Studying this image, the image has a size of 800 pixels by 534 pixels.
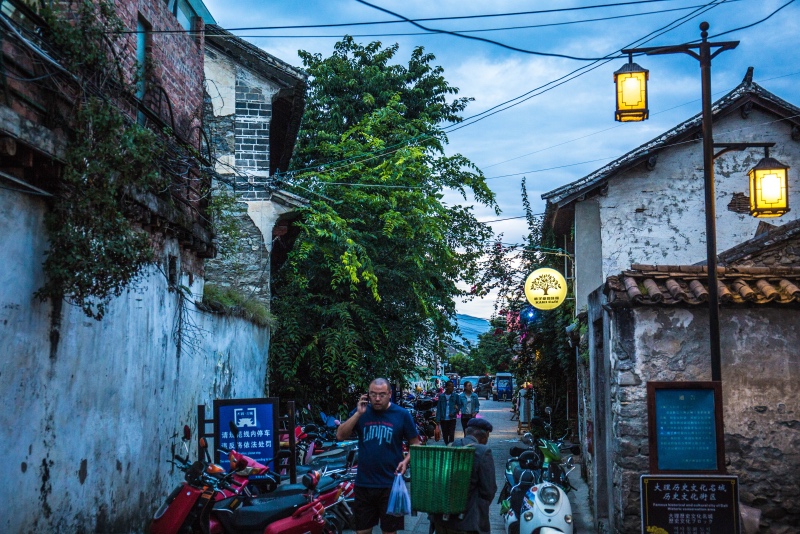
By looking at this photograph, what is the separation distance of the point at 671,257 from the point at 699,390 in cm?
1042

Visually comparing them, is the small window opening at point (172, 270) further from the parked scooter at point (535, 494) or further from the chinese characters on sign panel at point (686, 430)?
the chinese characters on sign panel at point (686, 430)

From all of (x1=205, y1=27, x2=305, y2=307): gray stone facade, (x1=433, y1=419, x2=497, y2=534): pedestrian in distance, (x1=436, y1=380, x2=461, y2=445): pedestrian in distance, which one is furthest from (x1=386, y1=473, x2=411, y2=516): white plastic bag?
(x1=436, y1=380, x2=461, y2=445): pedestrian in distance

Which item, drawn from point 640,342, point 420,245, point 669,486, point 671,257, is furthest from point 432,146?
point 669,486

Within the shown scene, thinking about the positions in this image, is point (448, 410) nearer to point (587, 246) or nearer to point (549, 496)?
point (587, 246)

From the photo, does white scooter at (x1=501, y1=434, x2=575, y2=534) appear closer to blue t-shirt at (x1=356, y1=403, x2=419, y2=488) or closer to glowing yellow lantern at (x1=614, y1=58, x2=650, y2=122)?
blue t-shirt at (x1=356, y1=403, x2=419, y2=488)

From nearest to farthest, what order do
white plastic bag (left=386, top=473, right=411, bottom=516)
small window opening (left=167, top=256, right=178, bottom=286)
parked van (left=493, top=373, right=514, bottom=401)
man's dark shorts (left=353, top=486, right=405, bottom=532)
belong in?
white plastic bag (left=386, top=473, right=411, bottom=516) < man's dark shorts (left=353, top=486, right=405, bottom=532) < small window opening (left=167, top=256, right=178, bottom=286) < parked van (left=493, top=373, right=514, bottom=401)

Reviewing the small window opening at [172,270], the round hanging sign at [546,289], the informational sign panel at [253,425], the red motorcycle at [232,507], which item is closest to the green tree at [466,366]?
the round hanging sign at [546,289]

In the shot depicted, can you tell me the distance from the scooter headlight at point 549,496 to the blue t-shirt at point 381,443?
235 centimetres

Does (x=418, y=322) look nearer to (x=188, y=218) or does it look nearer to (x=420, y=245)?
(x=420, y=245)

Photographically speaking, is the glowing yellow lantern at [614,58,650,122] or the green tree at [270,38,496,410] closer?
the glowing yellow lantern at [614,58,650,122]

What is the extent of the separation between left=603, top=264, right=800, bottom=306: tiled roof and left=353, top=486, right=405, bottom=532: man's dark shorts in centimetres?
370

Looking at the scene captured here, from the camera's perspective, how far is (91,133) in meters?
7.27

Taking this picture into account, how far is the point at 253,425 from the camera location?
10.8 m

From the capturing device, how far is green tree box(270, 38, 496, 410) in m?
19.0
